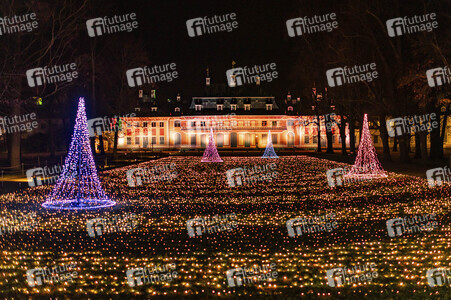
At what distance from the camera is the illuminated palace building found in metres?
94.2

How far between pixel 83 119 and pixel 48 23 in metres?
11.2

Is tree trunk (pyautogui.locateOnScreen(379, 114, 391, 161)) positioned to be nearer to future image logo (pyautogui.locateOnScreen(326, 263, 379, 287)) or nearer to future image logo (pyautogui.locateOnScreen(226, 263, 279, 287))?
future image logo (pyautogui.locateOnScreen(326, 263, 379, 287))

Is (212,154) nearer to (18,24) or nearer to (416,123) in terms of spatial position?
(416,123)

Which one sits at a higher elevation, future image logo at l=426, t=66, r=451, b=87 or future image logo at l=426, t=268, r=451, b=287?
future image logo at l=426, t=66, r=451, b=87

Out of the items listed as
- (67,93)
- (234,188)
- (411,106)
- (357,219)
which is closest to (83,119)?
(234,188)

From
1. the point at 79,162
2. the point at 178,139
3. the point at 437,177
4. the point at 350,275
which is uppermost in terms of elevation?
the point at 178,139

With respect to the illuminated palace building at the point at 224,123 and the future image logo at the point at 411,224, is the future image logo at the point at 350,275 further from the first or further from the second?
the illuminated palace building at the point at 224,123

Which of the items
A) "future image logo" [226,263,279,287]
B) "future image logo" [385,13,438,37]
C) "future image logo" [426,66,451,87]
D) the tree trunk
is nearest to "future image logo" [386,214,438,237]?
"future image logo" [226,263,279,287]

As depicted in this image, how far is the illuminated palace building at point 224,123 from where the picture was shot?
3708 inches

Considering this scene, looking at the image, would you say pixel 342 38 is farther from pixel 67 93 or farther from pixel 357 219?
pixel 357 219

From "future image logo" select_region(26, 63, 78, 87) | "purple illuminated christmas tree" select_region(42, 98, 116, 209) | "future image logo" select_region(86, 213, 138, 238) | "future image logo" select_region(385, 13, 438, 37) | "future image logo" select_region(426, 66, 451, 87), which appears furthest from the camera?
"future image logo" select_region(385, 13, 438, 37)

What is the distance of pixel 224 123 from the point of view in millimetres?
94500

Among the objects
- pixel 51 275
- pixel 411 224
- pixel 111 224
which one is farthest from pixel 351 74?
pixel 51 275

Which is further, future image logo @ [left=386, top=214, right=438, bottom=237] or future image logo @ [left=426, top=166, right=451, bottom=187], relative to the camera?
future image logo @ [left=426, top=166, right=451, bottom=187]
